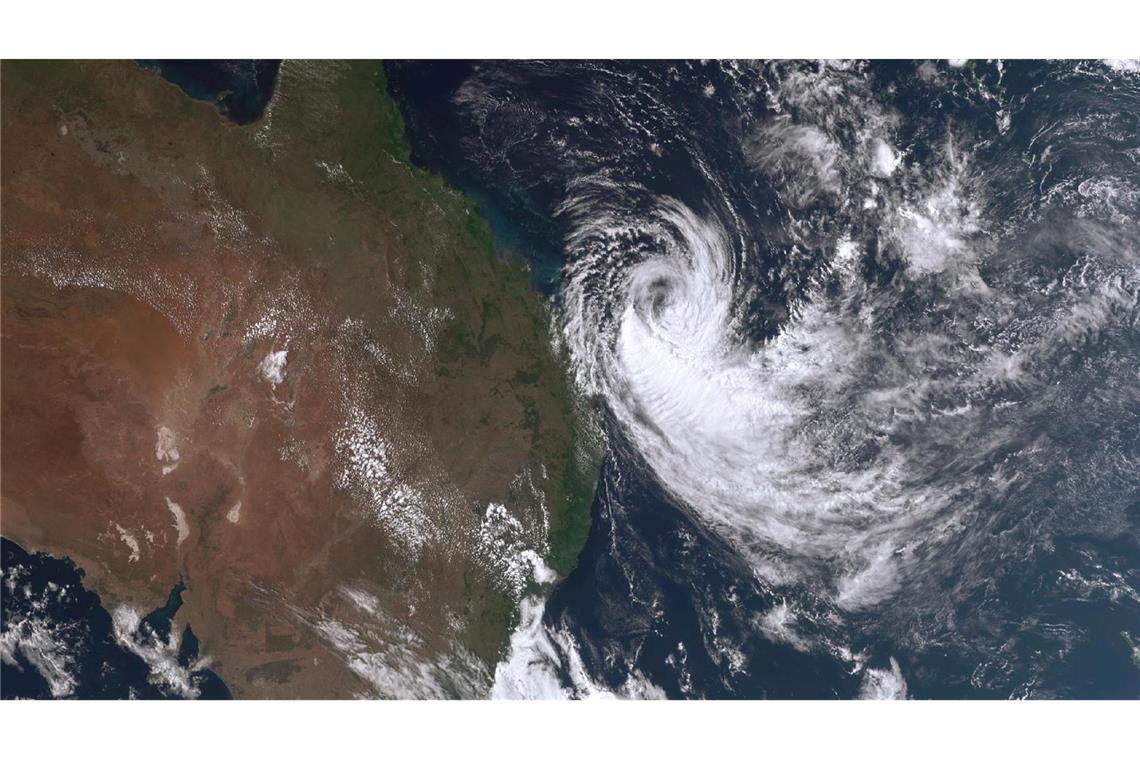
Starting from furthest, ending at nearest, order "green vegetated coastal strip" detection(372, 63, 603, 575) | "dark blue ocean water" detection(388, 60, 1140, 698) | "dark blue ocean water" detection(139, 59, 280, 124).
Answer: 1. "green vegetated coastal strip" detection(372, 63, 603, 575)
2. "dark blue ocean water" detection(139, 59, 280, 124)
3. "dark blue ocean water" detection(388, 60, 1140, 698)

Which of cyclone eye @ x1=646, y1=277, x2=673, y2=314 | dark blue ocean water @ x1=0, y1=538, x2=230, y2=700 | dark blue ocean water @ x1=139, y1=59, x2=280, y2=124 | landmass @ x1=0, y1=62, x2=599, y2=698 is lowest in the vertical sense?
dark blue ocean water @ x1=0, y1=538, x2=230, y2=700

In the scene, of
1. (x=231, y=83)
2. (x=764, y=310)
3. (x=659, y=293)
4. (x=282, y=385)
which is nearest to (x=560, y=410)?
(x=659, y=293)

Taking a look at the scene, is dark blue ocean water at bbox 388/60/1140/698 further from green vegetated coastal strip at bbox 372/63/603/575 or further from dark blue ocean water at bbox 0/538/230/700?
dark blue ocean water at bbox 0/538/230/700

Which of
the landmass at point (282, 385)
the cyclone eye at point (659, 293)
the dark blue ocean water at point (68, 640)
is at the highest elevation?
the cyclone eye at point (659, 293)

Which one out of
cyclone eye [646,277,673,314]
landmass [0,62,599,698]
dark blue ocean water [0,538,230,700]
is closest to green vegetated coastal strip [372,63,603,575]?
landmass [0,62,599,698]

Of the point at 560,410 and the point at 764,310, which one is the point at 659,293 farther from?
the point at 560,410

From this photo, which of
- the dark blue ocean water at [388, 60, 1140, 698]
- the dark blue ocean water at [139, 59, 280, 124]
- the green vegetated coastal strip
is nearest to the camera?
the dark blue ocean water at [388, 60, 1140, 698]

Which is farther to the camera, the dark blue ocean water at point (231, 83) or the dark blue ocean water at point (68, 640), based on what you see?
the dark blue ocean water at point (68, 640)

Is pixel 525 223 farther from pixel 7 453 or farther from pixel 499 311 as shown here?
pixel 7 453

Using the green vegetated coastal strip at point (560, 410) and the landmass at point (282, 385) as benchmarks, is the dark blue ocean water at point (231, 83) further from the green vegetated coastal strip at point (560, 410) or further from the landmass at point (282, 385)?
the green vegetated coastal strip at point (560, 410)

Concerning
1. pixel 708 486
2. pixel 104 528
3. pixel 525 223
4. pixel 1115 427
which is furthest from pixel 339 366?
pixel 1115 427

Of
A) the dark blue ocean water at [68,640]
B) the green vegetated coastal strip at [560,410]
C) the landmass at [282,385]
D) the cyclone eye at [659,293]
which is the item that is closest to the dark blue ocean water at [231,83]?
the landmass at [282,385]

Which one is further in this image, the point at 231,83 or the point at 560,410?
the point at 560,410
